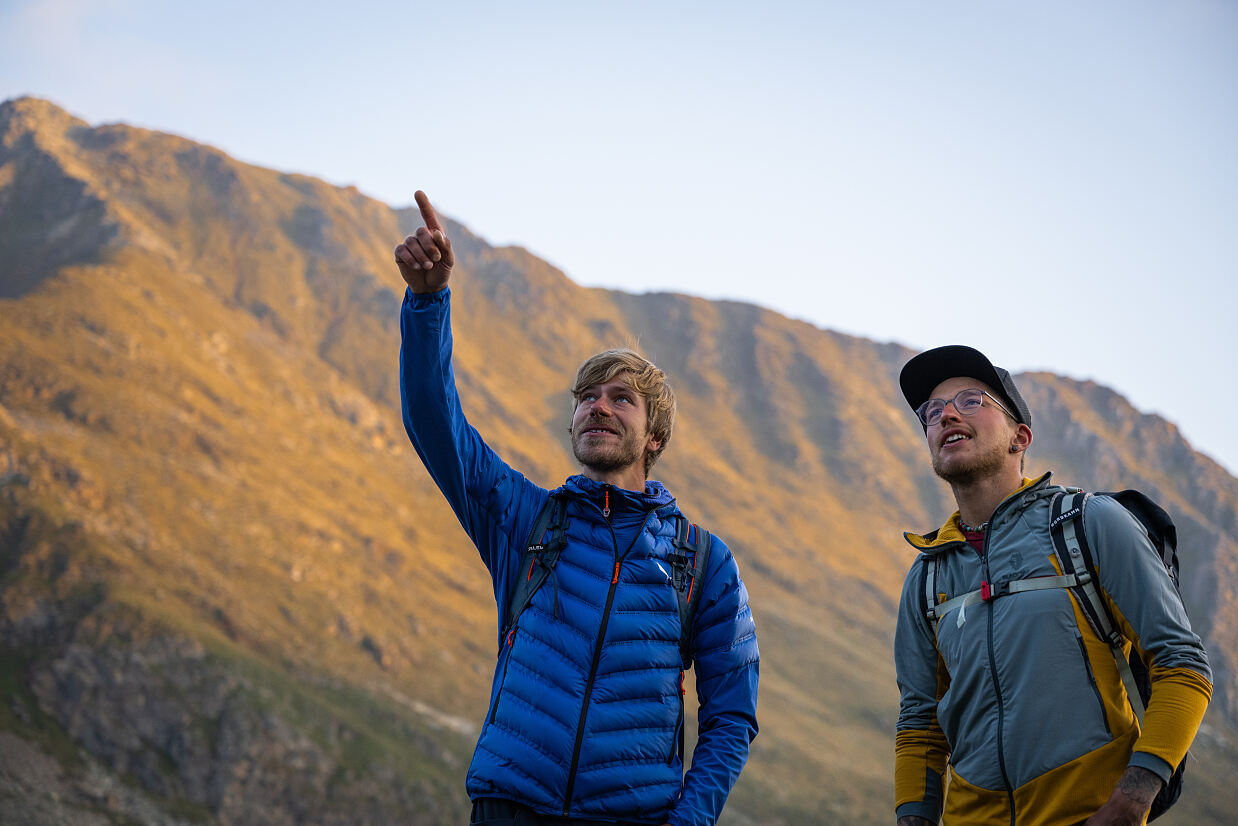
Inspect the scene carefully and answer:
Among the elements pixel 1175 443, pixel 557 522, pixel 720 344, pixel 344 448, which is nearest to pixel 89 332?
pixel 344 448

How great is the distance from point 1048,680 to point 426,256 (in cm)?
275

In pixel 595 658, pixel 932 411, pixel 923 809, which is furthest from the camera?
pixel 932 411

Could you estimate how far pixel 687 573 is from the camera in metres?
3.90

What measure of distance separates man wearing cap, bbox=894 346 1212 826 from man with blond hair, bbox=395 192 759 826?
0.79 metres

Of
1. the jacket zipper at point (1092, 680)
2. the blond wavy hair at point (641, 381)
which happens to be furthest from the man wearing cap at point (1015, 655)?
the blond wavy hair at point (641, 381)

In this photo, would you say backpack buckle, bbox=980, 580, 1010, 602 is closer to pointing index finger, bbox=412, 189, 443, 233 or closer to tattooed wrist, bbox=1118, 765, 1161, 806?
tattooed wrist, bbox=1118, 765, 1161, 806

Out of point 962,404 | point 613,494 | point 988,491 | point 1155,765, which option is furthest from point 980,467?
point 613,494

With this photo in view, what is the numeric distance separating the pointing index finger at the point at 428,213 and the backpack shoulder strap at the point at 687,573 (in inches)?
60.8

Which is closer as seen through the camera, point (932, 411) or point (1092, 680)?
point (1092, 680)

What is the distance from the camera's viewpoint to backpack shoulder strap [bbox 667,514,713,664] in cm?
385

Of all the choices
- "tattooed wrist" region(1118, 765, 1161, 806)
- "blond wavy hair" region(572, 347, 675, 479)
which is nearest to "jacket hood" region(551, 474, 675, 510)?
"blond wavy hair" region(572, 347, 675, 479)

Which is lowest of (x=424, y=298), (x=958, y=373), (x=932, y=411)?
(x=424, y=298)

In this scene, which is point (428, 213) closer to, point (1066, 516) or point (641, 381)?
point (641, 381)

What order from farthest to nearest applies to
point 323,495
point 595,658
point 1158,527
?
point 323,495 < point 595,658 < point 1158,527
